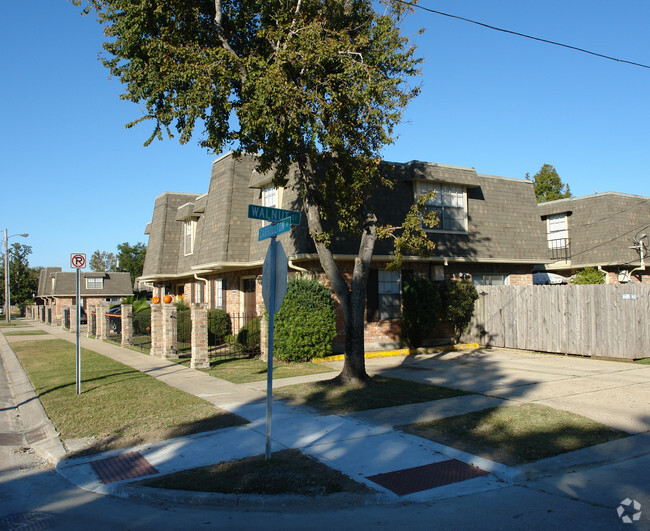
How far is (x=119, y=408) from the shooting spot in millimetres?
9633

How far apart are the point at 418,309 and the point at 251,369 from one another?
19.0 ft

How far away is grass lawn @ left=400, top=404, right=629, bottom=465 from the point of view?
6762 mm

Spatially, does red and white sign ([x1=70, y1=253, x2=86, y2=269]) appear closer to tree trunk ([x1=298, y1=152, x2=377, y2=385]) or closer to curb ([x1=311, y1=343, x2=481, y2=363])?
tree trunk ([x1=298, y1=152, x2=377, y2=385])

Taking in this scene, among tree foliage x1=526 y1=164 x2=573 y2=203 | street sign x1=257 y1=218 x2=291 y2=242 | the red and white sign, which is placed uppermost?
tree foliage x1=526 y1=164 x2=573 y2=203

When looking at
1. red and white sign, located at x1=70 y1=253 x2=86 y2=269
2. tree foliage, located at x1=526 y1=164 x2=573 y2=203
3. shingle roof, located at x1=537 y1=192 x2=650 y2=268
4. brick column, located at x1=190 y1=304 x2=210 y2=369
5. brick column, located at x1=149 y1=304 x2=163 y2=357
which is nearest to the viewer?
red and white sign, located at x1=70 y1=253 x2=86 y2=269

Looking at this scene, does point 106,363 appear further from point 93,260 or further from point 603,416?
point 93,260

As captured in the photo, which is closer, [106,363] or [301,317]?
[301,317]

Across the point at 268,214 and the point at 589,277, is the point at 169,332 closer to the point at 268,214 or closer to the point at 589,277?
the point at 268,214

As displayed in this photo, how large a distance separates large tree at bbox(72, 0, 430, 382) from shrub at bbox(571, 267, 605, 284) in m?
14.2

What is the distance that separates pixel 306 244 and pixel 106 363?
6847 mm

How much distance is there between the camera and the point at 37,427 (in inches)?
348

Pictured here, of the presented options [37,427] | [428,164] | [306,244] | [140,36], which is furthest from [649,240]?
[37,427]

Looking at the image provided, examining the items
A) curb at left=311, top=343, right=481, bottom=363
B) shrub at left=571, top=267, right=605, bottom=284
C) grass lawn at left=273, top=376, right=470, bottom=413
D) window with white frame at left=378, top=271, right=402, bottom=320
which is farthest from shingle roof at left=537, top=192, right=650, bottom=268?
grass lawn at left=273, top=376, right=470, bottom=413

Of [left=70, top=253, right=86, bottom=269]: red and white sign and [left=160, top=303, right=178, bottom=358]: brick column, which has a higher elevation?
[left=70, top=253, right=86, bottom=269]: red and white sign
